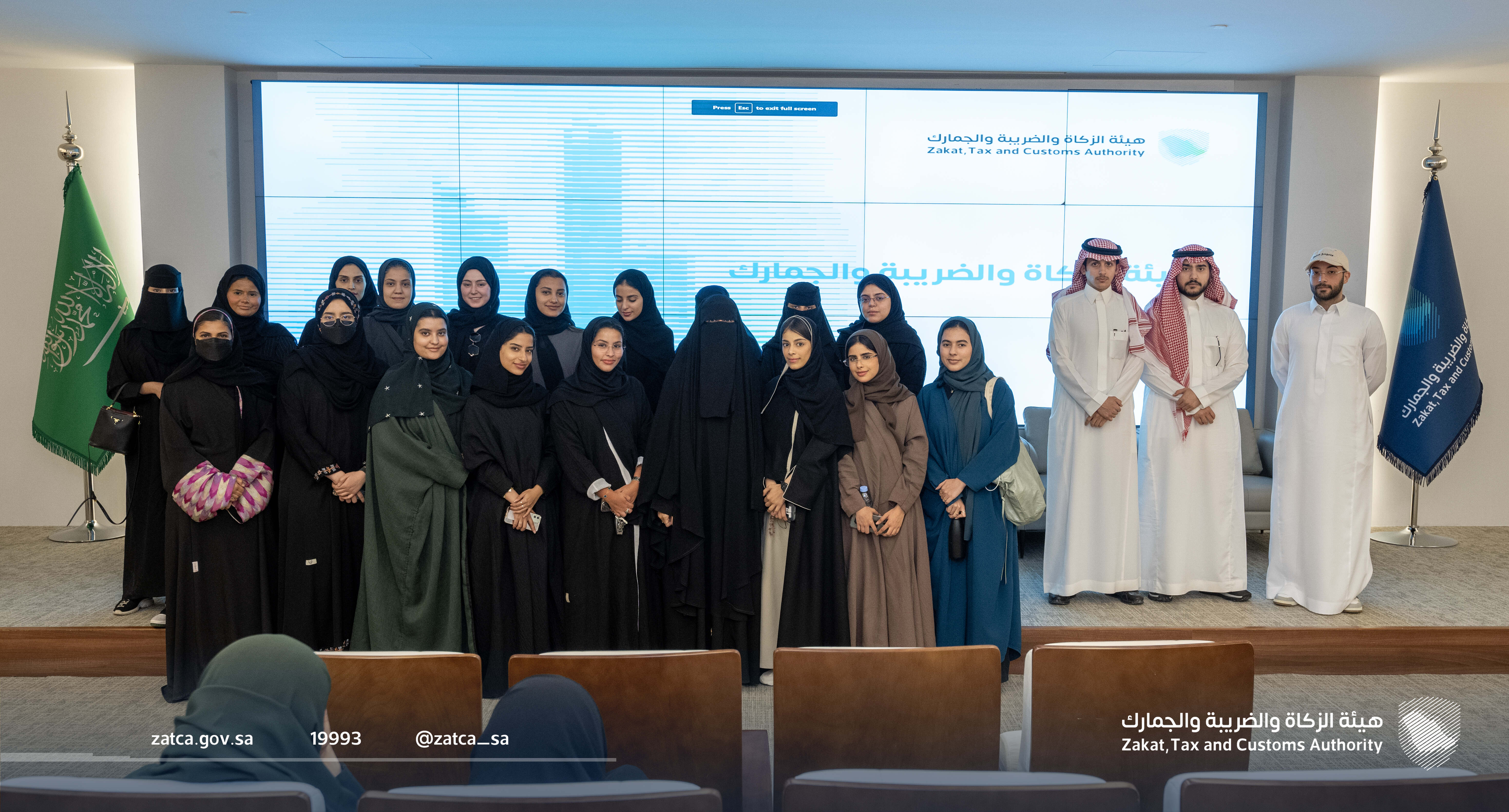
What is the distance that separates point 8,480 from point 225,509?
352 centimetres

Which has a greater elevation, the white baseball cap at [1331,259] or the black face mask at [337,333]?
the white baseball cap at [1331,259]

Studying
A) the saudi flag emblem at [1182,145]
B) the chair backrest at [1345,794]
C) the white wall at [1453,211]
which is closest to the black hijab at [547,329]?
the chair backrest at [1345,794]

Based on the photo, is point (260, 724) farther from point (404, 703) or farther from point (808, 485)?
point (808, 485)

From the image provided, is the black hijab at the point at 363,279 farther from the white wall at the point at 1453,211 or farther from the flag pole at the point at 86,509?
the white wall at the point at 1453,211

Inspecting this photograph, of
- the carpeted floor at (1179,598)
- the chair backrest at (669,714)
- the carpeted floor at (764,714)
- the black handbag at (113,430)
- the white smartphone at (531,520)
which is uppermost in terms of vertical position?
the black handbag at (113,430)

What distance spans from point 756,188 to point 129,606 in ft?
12.6

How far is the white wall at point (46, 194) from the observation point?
18.2ft

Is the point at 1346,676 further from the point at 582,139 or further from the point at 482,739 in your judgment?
the point at 582,139

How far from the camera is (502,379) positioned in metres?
3.42

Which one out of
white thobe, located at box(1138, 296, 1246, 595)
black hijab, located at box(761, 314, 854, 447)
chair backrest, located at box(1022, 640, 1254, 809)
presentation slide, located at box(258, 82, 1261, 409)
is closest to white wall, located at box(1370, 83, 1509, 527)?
presentation slide, located at box(258, 82, 1261, 409)

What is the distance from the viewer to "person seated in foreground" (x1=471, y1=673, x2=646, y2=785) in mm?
1673

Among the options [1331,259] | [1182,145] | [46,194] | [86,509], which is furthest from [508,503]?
[1182,145]

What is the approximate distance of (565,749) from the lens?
1.72 metres

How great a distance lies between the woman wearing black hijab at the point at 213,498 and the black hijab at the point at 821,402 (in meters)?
1.97
